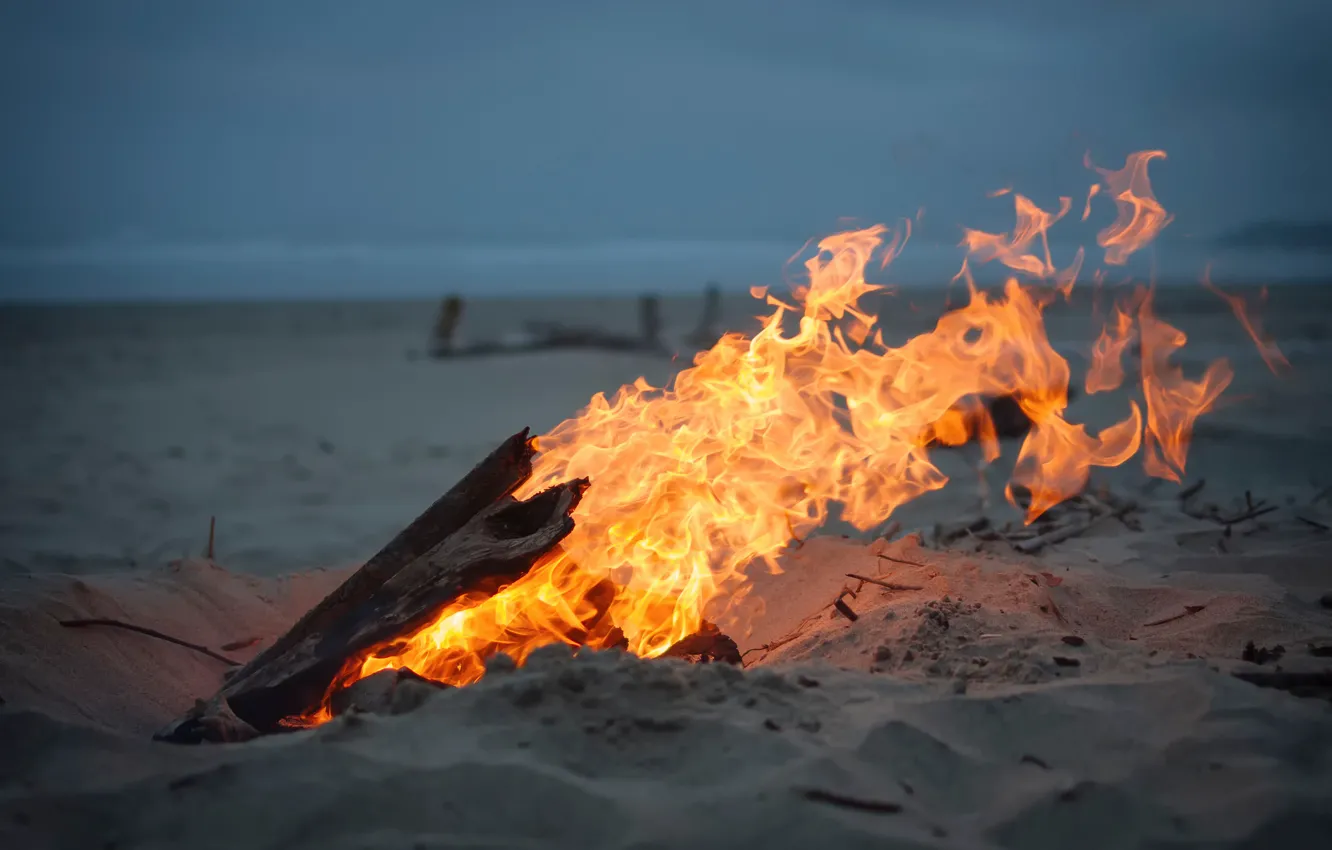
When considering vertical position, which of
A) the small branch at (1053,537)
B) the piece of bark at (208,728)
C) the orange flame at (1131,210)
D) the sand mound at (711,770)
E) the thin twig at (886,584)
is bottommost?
the piece of bark at (208,728)

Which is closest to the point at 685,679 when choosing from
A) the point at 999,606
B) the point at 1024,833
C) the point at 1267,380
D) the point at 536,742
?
the point at 536,742

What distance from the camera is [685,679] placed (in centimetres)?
331

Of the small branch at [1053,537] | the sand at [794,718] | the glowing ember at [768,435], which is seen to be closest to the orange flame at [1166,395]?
the glowing ember at [768,435]

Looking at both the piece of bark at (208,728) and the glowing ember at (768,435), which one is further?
the glowing ember at (768,435)

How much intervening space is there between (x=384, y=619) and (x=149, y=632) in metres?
1.74

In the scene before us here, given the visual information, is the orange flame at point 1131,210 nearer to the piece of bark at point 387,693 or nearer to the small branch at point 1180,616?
the small branch at point 1180,616

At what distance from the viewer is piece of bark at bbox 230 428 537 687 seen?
417 cm

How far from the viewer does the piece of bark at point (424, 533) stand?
4172 millimetres

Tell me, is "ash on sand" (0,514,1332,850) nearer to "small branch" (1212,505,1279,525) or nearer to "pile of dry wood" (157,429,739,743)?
"pile of dry wood" (157,429,739,743)

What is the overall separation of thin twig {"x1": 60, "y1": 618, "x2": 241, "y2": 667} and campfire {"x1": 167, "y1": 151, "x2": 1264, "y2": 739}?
2.78ft

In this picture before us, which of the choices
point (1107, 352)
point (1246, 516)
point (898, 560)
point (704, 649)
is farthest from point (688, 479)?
point (1246, 516)

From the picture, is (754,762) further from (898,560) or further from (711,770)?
(898,560)

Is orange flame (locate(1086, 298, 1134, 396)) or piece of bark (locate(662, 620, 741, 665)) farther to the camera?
orange flame (locate(1086, 298, 1134, 396))

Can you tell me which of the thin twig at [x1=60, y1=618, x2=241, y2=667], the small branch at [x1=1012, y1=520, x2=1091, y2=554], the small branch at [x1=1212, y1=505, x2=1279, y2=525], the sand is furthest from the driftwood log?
the small branch at [x1=1212, y1=505, x2=1279, y2=525]
